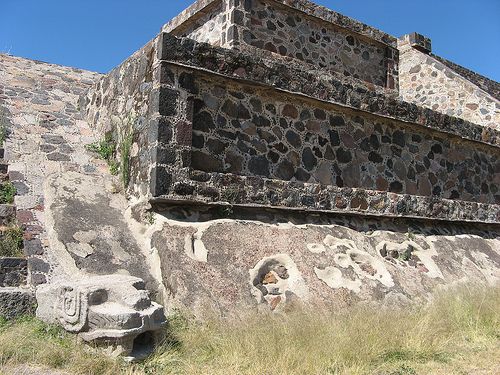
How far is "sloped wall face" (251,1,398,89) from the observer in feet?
29.8

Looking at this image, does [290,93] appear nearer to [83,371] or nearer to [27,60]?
[83,371]

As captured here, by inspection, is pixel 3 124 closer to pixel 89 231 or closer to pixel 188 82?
pixel 89 231

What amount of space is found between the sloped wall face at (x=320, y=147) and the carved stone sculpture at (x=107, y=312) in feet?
6.87

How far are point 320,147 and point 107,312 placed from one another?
4000mm

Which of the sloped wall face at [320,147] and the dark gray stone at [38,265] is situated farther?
the sloped wall face at [320,147]

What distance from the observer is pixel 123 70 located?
657cm

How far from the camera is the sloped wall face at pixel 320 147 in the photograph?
19.4ft

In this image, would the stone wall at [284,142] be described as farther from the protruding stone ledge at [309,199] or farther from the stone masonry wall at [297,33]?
the stone masonry wall at [297,33]

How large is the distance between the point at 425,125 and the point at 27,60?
265 inches

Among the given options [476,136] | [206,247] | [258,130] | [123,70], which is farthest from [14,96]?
[476,136]

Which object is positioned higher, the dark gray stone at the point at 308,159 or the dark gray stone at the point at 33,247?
the dark gray stone at the point at 308,159

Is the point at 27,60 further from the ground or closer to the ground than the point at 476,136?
further from the ground

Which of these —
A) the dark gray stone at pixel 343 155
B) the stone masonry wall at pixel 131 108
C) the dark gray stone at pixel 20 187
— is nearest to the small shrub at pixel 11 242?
the dark gray stone at pixel 20 187

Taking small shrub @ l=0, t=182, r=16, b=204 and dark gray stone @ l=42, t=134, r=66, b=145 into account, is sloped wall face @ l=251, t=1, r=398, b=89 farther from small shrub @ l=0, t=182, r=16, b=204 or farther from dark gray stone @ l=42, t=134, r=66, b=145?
small shrub @ l=0, t=182, r=16, b=204
